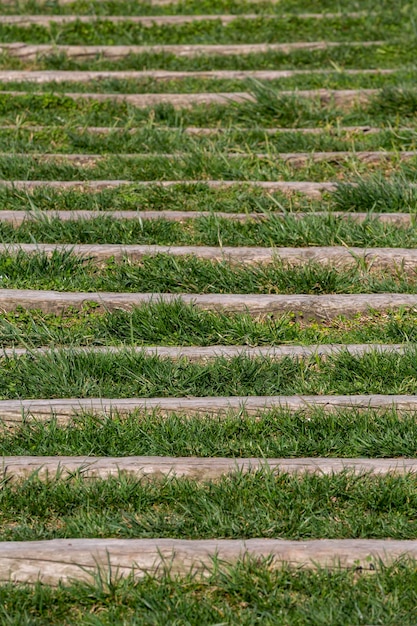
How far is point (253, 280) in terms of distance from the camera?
5.54m

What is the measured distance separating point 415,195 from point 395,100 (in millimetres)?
1555

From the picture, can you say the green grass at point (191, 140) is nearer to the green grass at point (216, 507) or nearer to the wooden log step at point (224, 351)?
the wooden log step at point (224, 351)

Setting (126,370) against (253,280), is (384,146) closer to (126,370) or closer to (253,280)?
(253,280)

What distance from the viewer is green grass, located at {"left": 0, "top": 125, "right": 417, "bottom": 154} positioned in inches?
281

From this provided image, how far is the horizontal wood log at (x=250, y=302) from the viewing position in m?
5.30

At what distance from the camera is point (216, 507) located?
3850 mm

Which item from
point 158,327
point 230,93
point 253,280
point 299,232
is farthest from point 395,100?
point 158,327

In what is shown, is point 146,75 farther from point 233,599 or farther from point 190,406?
point 233,599

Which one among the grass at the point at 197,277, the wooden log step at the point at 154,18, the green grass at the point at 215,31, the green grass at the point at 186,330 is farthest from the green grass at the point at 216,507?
the wooden log step at the point at 154,18

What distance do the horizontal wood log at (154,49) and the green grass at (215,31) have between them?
168 mm

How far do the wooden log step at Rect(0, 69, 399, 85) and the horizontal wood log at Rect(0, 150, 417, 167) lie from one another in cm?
138

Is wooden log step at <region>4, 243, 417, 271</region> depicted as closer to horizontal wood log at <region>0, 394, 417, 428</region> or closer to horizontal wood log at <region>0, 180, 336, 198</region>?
horizontal wood log at <region>0, 180, 336, 198</region>

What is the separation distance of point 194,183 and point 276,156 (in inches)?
30.1

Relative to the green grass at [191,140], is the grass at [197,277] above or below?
below
